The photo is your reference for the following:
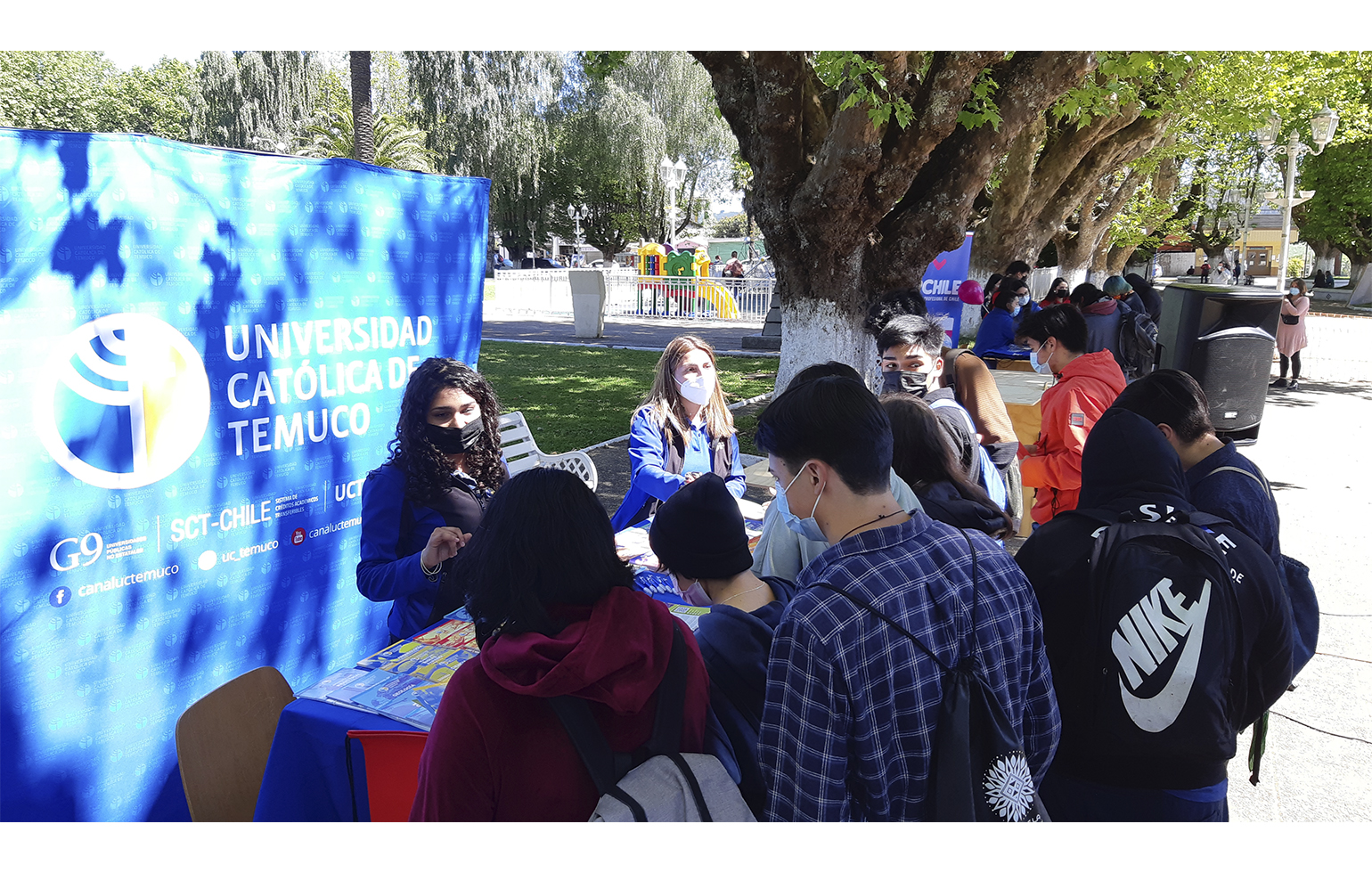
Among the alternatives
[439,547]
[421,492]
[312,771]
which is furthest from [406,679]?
[421,492]

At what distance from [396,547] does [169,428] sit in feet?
2.94

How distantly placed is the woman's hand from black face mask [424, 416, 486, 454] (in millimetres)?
401

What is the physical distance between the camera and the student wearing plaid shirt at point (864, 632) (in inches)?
63.3

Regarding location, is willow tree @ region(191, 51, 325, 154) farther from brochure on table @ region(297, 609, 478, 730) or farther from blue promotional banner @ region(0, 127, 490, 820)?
brochure on table @ region(297, 609, 478, 730)

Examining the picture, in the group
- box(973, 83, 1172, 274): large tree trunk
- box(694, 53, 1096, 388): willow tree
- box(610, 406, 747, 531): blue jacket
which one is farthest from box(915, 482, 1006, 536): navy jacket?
box(973, 83, 1172, 274): large tree trunk

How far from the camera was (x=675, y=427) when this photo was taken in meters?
4.34

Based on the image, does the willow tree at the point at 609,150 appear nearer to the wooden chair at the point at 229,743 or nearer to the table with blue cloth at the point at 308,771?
the wooden chair at the point at 229,743

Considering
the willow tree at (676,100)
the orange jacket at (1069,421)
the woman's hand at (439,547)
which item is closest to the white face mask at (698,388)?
the woman's hand at (439,547)

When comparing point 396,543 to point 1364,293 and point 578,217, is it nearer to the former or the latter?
point 1364,293

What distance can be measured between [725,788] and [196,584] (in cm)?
243

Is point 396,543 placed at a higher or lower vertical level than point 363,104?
lower

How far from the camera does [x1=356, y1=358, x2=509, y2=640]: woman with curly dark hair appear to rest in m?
3.02

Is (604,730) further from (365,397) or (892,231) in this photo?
(892,231)

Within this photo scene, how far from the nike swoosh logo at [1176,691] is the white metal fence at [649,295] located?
20043mm
